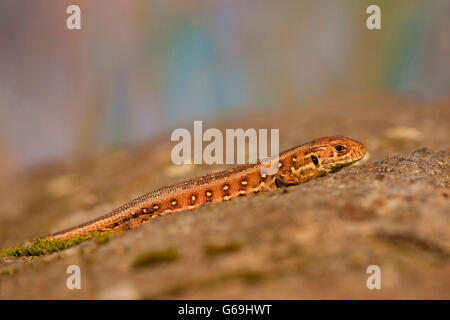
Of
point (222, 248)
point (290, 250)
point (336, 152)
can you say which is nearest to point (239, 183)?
point (336, 152)

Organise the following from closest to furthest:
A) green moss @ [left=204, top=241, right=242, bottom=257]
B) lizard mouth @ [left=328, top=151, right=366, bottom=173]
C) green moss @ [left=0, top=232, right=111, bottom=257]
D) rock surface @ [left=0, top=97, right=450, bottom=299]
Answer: rock surface @ [left=0, top=97, right=450, bottom=299] < green moss @ [left=204, top=241, right=242, bottom=257] < green moss @ [left=0, top=232, right=111, bottom=257] < lizard mouth @ [left=328, top=151, right=366, bottom=173]

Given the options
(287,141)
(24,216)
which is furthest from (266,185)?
(24,216)

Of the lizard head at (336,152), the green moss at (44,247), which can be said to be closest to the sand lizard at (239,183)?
the lizard head at (336,152)

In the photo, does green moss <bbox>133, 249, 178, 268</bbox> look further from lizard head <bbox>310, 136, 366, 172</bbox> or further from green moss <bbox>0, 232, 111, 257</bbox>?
lizard head <bbox>310, 136, 366, 172</bbox>

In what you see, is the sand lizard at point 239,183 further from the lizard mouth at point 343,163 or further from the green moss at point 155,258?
the green moss at point 155,258

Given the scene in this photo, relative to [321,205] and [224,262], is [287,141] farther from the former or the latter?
[224,262]

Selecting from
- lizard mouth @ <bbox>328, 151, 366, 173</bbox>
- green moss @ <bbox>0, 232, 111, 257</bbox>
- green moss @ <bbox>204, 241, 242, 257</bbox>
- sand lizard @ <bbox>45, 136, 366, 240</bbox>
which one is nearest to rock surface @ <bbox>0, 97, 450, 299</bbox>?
green moss @ <bbox>204, 241, 242, 257</bbox>
